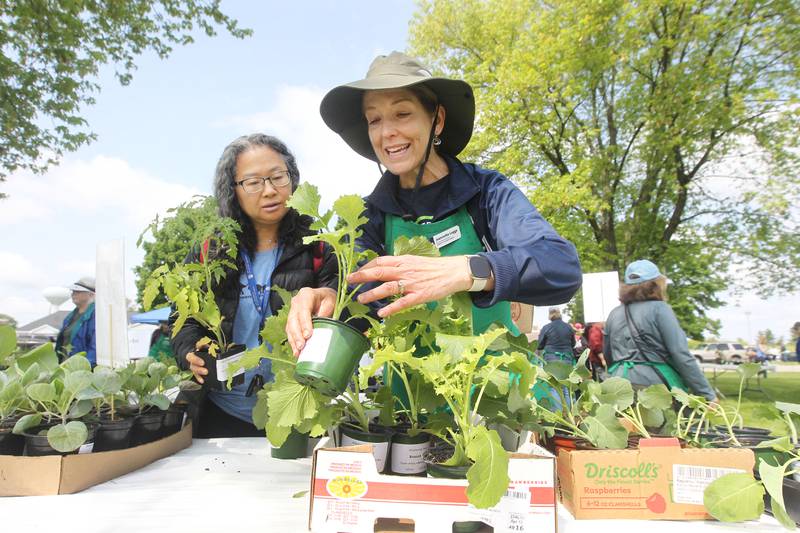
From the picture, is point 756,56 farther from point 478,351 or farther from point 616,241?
point 478,351

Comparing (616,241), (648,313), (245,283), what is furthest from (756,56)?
(245,283)

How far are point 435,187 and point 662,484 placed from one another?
1.00 meters

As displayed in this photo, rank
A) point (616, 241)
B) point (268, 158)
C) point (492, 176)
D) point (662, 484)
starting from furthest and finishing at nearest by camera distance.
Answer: point (616, 241), point (268, 158), point (492, 176), point (662, 484)

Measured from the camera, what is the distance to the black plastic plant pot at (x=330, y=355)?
2.61ft

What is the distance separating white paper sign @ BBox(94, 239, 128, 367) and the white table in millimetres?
633

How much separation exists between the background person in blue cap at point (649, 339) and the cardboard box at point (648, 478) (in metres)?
2.18

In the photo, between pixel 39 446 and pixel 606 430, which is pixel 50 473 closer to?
pixel 39 446

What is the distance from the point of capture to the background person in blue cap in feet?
9.39

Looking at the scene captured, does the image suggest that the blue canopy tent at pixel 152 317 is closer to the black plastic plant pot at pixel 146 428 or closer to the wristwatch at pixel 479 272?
the black plastic plant pot at pixel 146 428

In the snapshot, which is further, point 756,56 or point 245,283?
point 756,56

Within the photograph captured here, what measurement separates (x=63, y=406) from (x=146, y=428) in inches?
8.5

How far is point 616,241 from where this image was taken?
10.8 metres

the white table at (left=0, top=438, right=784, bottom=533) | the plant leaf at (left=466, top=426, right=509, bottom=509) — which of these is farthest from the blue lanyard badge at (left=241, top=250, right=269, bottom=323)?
the plant leaf at (left=466, top=426, right=509, bottom=509)

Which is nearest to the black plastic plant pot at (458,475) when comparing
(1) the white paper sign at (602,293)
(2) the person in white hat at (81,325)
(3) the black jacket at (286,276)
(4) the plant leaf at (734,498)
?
(4) the plant leaf at (734,498)
